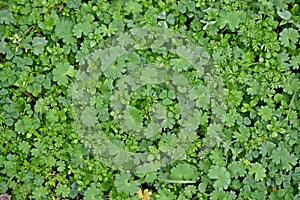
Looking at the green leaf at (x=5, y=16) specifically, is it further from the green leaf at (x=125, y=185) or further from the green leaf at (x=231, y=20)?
the green leaf at (x=231, y=20)

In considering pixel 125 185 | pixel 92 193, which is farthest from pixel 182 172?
pixel 92 193

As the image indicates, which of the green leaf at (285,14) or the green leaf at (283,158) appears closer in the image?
the green leaf at (283,158)

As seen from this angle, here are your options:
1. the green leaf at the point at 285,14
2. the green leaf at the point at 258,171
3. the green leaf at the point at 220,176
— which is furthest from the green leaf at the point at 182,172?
the green leaf at the point at 285,14

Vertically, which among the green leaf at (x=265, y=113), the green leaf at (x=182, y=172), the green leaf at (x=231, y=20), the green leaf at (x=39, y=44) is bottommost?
the green leaf at (x=182, y=172)

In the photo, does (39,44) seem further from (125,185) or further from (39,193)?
(125,185)

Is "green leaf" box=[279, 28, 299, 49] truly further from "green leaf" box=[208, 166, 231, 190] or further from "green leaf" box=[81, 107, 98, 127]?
"green leaf" box=[81, 107, 98, 127]

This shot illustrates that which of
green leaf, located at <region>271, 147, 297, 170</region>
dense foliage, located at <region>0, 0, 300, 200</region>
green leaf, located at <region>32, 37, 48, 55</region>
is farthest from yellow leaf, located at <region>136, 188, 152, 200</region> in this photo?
green leaf, located at <region>32, 37, 48, 55</region>

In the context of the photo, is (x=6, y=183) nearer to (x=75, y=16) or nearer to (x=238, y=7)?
(x=75, y=16)

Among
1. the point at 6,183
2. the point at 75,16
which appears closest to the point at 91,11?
the point at 75,16
